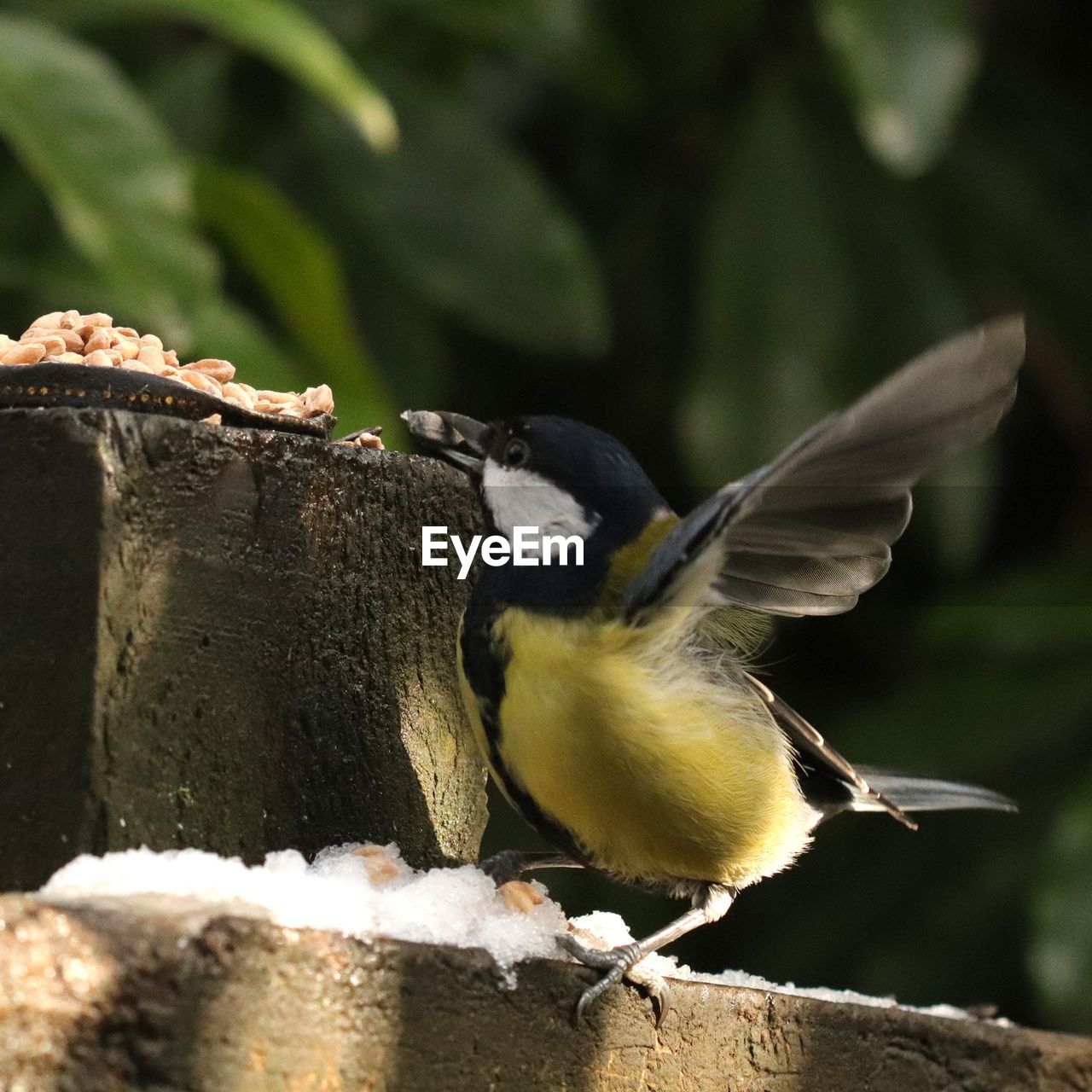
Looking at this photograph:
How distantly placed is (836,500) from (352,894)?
0.56 m

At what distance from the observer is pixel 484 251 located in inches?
152

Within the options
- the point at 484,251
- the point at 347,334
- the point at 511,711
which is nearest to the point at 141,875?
the point at 511,711

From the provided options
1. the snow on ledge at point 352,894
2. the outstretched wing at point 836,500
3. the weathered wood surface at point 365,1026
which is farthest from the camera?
the outstretched wing at point 836,500

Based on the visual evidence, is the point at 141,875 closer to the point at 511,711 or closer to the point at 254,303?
the point at 511,711

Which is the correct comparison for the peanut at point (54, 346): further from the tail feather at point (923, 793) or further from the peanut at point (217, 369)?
the tail feather at point (923, 793)

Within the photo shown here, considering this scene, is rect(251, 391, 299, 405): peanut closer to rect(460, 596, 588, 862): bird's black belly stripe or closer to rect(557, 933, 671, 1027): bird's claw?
rect(460, 596, 588, 862): bird's black belly stripe

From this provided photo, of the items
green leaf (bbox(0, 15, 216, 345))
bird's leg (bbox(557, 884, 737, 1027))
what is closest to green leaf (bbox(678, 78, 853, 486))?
green leaf (bbox(0, 15, 216, 345))

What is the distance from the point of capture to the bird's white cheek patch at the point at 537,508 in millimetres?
1829

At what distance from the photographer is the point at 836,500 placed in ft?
5.28

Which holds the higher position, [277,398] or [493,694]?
[277,398]

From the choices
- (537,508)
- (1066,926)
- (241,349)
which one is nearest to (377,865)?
(537,508)

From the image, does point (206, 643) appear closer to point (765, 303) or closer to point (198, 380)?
point (198, 380)

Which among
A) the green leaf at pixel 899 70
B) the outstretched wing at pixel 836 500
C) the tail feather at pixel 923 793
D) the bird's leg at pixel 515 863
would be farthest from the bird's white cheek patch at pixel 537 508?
the green leaf at pixel 899 70

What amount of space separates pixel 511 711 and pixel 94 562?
435 millimetres
